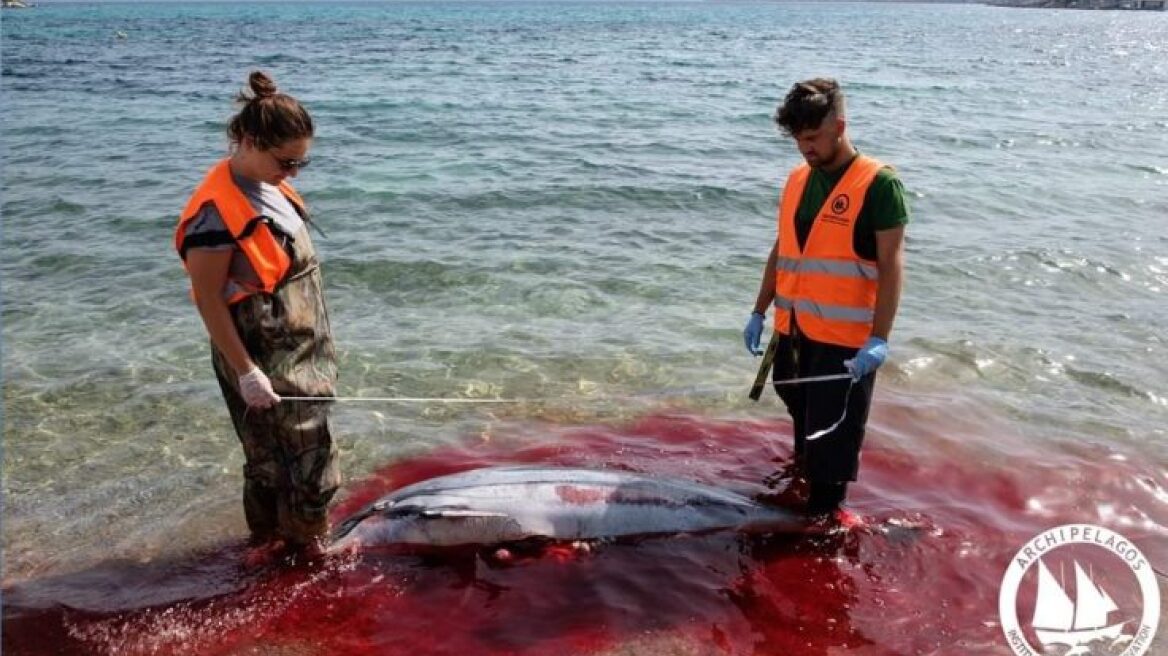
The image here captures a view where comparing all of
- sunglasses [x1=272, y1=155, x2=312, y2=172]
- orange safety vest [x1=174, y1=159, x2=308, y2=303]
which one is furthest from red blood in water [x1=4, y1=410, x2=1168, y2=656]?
sunglasses [x1=272, y1=155, x2=312, y2=172]

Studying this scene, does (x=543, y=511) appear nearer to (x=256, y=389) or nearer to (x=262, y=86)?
(x=256, y=389)

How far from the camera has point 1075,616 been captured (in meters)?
4.75

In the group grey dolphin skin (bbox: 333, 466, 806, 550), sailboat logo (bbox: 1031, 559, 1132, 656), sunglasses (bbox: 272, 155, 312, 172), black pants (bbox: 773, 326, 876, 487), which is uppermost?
sunglasses (bbox: 272, 155, 312, 172)

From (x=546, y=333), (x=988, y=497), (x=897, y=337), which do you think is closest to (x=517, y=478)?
(x=988, y=497)

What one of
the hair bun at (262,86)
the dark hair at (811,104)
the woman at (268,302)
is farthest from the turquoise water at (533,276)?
the dark hair at (811,104)

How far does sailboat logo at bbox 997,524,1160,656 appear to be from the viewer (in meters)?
4.56

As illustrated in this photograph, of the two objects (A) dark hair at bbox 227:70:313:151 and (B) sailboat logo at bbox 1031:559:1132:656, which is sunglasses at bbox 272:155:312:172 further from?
(B) sailboat logo at bbox 1031:559:1132:656

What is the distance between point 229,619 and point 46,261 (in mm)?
8203

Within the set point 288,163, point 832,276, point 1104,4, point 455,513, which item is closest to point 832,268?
point 832,276

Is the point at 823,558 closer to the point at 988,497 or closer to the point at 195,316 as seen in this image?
the point at 988,497

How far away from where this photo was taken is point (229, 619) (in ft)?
15.2

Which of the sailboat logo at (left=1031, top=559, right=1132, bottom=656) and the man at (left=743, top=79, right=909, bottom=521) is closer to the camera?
the man at (left=743, top=79, right=909, bottom=521)

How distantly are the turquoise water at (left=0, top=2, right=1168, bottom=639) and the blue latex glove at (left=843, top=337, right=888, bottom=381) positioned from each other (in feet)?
8.25

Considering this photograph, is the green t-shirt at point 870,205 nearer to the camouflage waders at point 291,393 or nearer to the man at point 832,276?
the man at point 832,276
